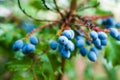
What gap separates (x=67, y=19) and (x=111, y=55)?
1.26ft

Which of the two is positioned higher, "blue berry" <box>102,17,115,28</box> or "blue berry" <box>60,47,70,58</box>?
"blue berry" <box>60,47,70,58</box>

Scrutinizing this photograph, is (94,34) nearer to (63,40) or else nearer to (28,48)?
(63,40)

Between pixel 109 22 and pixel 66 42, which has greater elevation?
pixel 66 42

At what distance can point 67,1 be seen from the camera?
95.2 inches

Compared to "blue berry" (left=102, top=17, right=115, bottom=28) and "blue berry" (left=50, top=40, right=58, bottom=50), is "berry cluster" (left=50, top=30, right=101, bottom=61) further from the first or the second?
"blue berry" (left=102, top=17, right=115, bottom=28)

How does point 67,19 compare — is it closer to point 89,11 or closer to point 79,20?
point 79,20

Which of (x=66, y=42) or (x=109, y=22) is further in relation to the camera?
(x=109, y=22)

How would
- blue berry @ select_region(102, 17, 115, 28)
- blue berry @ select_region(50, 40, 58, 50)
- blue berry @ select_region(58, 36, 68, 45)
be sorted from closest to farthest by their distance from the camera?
blue berry @ select_region(58, 36, 68, 45) → blue berry @ select_region(50, 40, 58, 50) → blue berry @ select_region(102, 17, 115, 28)

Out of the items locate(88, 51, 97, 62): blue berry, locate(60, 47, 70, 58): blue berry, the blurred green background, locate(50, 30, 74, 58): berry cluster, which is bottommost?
the blurred green background

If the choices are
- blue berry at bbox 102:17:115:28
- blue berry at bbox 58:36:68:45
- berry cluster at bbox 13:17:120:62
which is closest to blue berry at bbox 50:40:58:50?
berry cluster at bbox 13:17:120:62

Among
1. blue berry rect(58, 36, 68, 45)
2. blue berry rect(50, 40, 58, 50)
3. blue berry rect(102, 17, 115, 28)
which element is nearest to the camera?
blue berry rect(58, 36, 68, 45)

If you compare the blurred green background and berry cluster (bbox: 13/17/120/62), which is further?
the blurred green background

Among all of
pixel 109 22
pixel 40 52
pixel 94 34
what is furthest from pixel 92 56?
pixel 109 22

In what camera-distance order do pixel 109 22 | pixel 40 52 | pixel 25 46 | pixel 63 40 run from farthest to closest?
1. pixel 109 22
2. pixel 40 52
3. pixel 25 46
4. pixel 63 40
